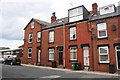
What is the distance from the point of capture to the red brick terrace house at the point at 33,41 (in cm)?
2408

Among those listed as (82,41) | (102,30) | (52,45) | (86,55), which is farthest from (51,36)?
(102,30)

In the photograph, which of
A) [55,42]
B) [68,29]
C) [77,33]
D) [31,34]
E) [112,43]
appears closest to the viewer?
[112,43]

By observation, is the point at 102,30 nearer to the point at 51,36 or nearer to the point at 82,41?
the point at 82,41

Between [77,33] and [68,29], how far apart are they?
74.6 inches

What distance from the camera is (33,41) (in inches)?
1000

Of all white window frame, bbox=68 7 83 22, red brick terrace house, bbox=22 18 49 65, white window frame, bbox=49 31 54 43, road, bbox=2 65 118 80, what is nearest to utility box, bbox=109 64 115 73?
road, bbox=2 65 118 80

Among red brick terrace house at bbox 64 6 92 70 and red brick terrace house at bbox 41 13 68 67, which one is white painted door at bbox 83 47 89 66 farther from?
red brick terrace house at bbox 41 13 68 67

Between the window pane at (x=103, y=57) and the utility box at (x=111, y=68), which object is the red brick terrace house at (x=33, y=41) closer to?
the window pane at (x=103, y=57)

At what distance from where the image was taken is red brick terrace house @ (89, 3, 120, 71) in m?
14.8

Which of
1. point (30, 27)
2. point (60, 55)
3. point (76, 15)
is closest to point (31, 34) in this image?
point (30, 27)

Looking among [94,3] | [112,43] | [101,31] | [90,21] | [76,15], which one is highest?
[94,3]

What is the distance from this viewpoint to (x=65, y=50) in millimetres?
19484

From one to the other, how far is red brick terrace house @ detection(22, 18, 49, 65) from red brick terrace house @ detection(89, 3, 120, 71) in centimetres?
1144

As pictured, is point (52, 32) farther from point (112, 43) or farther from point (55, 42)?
point (112, 43)
